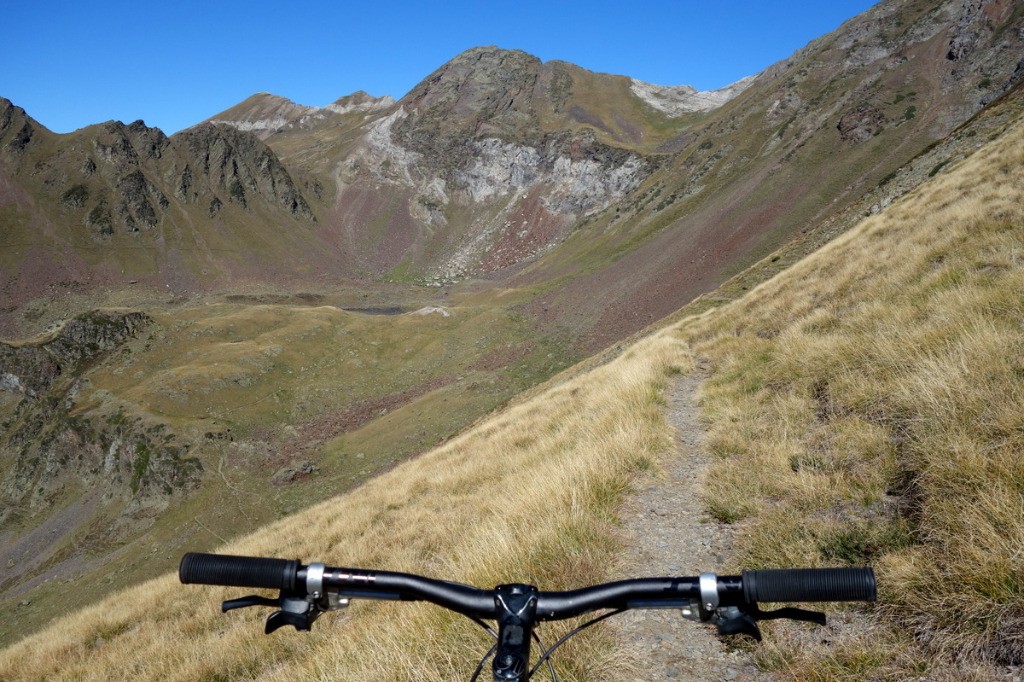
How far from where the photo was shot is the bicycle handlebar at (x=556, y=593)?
2.04 meters

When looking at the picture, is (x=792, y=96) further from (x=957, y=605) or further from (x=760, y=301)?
(x=957, y=605)

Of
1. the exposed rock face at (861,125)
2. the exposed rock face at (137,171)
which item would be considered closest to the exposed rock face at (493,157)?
the exposed rock face at (137,171)

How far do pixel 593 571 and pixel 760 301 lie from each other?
16795mm

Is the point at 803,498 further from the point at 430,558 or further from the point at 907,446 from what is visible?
the point at 430,558

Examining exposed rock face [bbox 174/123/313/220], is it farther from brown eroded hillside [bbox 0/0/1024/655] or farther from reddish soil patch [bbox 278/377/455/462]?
reddish soil patch [bbox 278/377/455/462]

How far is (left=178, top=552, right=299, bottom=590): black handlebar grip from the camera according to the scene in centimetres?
234

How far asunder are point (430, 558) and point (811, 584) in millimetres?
6422

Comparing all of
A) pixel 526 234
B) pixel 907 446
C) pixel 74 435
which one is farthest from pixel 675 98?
pixel 907 446

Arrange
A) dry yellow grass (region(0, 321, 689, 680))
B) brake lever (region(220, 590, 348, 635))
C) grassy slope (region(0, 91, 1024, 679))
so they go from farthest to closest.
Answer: dry yellow grass (region(0, 321, 689, 680)) < grassy slope (region(0, 91, 1024, 679)) < brake lever (region(220, 590, 348, 635))

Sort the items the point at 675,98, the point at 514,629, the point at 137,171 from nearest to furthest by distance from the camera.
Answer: the point at 514,629 < the point at 137,171 < the point at 675,98

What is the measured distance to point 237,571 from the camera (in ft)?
8.02

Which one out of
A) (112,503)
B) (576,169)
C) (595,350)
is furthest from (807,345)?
(576,169)

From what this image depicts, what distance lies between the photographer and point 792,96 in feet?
257

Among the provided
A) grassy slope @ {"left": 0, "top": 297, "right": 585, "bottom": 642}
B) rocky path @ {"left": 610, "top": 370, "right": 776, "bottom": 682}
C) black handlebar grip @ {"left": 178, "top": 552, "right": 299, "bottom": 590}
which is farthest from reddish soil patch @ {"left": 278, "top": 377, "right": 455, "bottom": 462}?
black handlebar grip @ {"left": 178, "top": 552, "right": 299, "bottom": 590}
